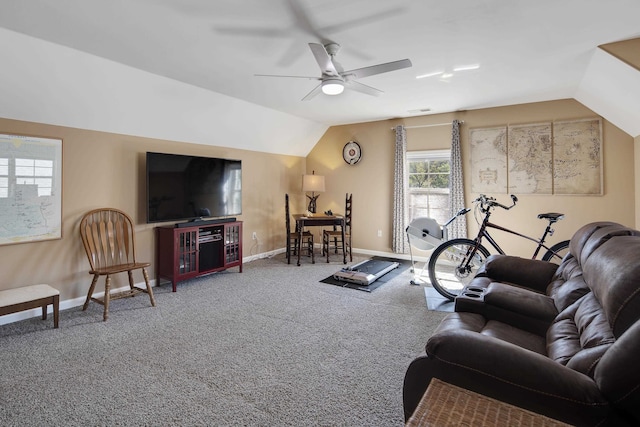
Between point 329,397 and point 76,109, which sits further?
point 76,109

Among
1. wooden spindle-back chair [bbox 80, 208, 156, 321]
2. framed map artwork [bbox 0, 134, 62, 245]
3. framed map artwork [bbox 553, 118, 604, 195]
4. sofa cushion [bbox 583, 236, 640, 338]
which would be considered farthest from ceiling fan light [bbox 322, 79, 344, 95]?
framed map artwork [bbox 553, 118, 604, 195]

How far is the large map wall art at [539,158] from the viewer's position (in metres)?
4.45

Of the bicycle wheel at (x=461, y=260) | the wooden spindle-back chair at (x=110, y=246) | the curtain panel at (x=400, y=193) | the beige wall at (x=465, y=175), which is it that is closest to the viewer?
the wooden spindle-back chair at (x=110, y=246)

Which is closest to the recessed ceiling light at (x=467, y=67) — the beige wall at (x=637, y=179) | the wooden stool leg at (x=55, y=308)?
the beige wall at (x=637, y=179)

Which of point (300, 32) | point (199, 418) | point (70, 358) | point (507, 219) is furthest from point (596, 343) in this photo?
point (507, 219)

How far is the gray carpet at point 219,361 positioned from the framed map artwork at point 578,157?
2903mm

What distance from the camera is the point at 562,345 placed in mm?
1567

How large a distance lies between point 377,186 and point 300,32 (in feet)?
12.6

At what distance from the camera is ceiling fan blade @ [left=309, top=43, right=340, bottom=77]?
8.07 ft

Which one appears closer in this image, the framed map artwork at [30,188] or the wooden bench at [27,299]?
the wooden bench at [27,299]

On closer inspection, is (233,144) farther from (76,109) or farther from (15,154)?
(15,154)

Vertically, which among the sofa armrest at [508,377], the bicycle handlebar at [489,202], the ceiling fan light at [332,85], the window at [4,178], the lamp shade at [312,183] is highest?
the ceiling fan light at [332,85]

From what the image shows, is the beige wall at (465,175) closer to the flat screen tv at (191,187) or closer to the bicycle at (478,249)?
the bicycle at (478,249)

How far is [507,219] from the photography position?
16.5 ft
